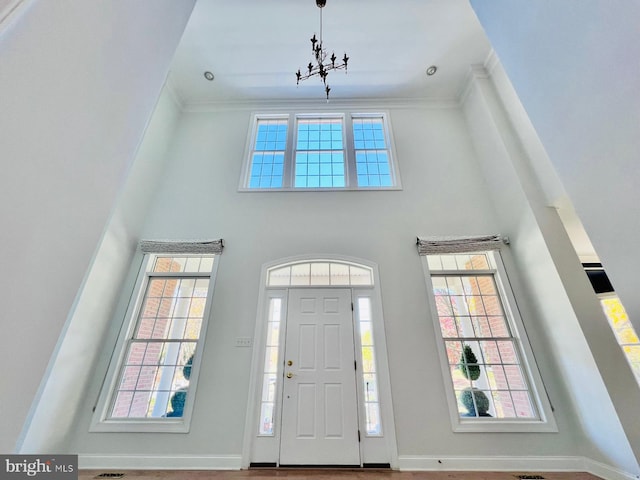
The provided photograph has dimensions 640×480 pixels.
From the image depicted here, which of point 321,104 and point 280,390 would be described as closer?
point 280,390

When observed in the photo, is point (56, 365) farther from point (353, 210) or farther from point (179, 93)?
point (179, 93)

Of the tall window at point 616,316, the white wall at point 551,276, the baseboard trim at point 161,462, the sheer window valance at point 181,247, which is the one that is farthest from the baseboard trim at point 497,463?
the sheer window valance at point 181,247

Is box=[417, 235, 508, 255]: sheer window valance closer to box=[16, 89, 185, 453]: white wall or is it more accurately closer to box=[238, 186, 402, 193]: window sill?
box=[238, 186, 402, 193]: window sill

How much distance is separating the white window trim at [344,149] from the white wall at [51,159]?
300 centimetres

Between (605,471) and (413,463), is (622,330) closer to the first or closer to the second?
(605,471)

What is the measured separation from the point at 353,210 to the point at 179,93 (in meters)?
4.00

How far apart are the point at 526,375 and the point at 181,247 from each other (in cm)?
485

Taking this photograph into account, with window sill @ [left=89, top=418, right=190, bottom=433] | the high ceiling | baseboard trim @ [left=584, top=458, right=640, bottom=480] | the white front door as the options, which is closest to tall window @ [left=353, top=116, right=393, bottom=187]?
the high ceiling

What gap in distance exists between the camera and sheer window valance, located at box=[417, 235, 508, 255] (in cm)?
385

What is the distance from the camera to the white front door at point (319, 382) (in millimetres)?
2967

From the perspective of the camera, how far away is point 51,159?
44.6 inches

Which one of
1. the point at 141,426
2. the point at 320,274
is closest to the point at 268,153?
the point at 320,274

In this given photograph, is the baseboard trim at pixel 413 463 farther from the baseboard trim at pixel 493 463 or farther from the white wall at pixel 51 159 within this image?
the white wall at pixel 51 159

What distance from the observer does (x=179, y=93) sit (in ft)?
16.5
